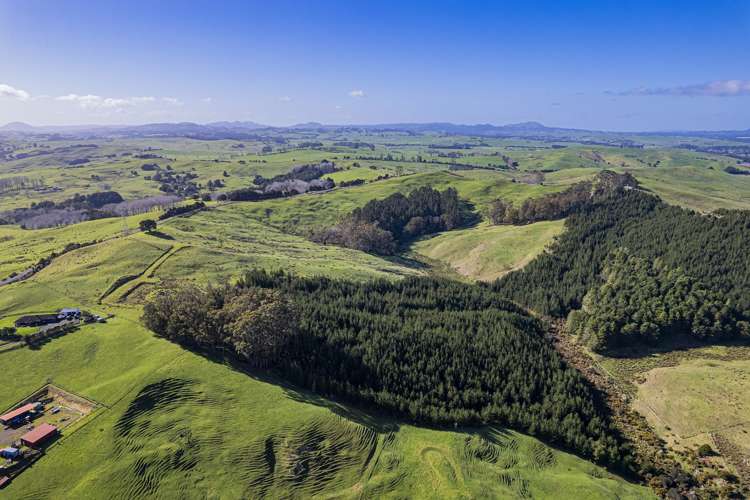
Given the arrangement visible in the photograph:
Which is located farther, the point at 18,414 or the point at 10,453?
the point at 18,414

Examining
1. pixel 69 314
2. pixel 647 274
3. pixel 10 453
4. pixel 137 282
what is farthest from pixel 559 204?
pixel 10 453

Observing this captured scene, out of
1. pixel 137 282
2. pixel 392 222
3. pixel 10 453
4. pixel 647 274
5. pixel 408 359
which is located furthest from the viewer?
pixel 392 222

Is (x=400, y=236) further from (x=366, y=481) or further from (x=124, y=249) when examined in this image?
(x=366, y=481)

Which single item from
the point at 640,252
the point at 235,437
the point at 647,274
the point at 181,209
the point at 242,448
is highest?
the point at 181,209

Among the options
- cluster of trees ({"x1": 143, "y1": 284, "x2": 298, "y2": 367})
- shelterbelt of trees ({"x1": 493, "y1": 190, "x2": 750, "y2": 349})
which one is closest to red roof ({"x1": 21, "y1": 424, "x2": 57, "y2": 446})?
cluster of trees ({"x1": 143, "y1": 284, "x2": 298, "y2": 367})

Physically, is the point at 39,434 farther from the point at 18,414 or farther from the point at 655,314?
the point at 655,314

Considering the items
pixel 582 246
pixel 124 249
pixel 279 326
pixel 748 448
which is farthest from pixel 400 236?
pixel 748 448

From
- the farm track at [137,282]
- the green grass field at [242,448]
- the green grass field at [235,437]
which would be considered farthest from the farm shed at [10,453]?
the farm track at [137,282]
